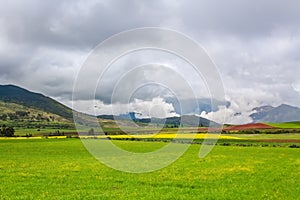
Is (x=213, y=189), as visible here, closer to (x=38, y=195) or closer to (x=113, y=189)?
(x=113, y=189)

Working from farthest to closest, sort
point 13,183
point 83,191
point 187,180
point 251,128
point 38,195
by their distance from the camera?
point 251,128
point 187,180
point 13,183
point 83,191
point 38,195

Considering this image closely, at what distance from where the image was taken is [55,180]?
25.5 metres

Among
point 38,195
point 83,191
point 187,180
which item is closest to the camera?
point 38,195

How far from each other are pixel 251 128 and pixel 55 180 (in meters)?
122

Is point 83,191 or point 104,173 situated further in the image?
point 104,173

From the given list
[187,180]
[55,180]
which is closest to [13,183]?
[55,180]

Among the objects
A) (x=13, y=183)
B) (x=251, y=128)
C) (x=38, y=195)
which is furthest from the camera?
(x=251, y=128)

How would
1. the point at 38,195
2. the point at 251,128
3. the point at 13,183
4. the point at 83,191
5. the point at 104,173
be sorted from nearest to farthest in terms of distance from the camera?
the point at 38,195
the point at 83,191
the point at 13,183
the point at 104,173
the point at 251,128

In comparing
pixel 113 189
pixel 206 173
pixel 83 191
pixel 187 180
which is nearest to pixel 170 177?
pixel 187 180

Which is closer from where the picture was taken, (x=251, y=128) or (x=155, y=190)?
(x=155, y=190)

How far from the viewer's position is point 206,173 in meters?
30.3

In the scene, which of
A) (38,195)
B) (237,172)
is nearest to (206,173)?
(237,172)

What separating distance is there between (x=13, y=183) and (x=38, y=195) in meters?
5.34

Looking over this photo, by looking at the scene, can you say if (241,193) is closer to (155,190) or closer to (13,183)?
(155,190)
